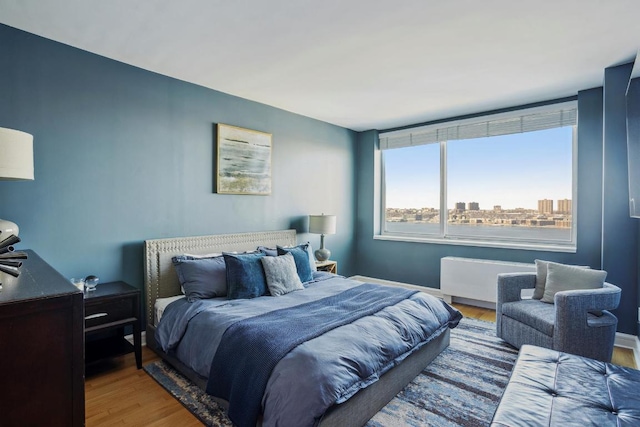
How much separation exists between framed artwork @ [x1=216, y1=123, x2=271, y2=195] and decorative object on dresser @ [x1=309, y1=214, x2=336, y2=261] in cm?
77

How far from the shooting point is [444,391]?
2.46 metres

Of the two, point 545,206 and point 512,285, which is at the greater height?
point 545,206

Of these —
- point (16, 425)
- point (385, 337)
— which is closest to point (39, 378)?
point (16, 425)

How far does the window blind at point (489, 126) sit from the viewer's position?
13.3 feet

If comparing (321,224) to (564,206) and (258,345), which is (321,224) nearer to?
(258,345)

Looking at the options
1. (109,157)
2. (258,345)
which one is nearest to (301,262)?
(258,345)

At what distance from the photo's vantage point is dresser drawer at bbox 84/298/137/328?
102 inches

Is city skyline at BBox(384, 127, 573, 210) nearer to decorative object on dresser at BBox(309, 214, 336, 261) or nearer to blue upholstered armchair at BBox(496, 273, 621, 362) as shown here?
decorative object on dresser at BBox(309, 214, 336, 261)

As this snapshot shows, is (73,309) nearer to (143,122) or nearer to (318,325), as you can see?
(318,325)

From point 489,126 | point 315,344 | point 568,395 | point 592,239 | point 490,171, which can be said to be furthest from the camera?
point 490,171

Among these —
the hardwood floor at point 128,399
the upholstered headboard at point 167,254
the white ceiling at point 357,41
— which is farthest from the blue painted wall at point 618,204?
the upholstered headboard at point 167,254

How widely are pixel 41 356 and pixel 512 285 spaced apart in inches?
140

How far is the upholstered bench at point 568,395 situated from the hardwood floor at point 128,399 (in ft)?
5.54

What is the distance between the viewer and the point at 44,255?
2.69m
